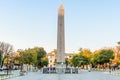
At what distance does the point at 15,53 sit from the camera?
9938cm

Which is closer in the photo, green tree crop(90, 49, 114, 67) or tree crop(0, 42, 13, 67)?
tree crop(0, 42, 13, 67)

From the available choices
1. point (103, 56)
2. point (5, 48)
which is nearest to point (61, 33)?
point (5, 48)

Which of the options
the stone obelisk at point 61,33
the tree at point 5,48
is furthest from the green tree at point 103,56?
the stone obelisk at point 61,33

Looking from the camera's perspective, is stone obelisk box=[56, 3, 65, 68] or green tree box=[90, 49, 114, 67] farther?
green tree box=[90, 49, 114, 67]

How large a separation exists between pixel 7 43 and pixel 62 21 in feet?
118

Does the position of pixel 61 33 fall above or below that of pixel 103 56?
above

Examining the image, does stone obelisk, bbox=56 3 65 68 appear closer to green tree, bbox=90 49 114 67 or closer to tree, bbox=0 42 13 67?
tree, bbox=0 42 13 67

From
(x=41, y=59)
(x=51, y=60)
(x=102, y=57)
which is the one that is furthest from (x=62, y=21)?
Answer: (x=51, y=60)

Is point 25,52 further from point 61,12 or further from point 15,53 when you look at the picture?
point 61,12

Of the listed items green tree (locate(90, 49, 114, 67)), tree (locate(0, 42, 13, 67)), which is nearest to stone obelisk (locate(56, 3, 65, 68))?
tree (locate(0, 42, 13, 67))

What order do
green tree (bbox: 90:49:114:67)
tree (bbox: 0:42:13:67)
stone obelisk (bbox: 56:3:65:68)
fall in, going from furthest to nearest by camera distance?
green tree (bbox: 90:49:114:67) → tree (bbox: 0:42:13:67) → stone obelisk (bbox: 56:3:65:68)

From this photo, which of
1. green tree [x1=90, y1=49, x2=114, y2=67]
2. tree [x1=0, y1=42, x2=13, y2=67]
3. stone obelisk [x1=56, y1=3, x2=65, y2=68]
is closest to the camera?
stone obelisk [x1=56, y1=3, x2=65, y2=68]

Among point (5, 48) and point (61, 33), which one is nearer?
point (61, 33)

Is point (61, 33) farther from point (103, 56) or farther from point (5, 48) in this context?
point (103, 56)
